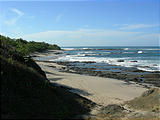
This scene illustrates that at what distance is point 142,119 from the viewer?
291 inches

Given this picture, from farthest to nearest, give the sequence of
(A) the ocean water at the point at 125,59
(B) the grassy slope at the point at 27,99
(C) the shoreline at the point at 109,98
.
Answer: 1. (A) the ocean water at the point at 125,59
2. (C) the shoreline at the point at 109,98
3. (B) the grassy slope at the point at 27,99

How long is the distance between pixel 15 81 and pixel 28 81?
0.74 meters

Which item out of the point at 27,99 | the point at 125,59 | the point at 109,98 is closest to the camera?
the point at 27,99

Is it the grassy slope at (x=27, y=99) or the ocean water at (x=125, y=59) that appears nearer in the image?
the grassy slope at (x=27, y=99)

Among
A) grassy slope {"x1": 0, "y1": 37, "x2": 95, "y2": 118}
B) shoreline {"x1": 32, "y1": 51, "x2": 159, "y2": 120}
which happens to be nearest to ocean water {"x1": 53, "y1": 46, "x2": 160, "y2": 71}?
shoreline {"x1": 32, "y1": 51, "x2": 159, "y2": 120}

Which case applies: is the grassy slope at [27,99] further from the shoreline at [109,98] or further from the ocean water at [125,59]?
the ocean water at [125,59]

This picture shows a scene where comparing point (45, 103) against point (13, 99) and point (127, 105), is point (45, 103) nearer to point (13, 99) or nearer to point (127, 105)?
point (13, 99)

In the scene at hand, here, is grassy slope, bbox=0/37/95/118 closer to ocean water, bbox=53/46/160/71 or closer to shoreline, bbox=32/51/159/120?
shoreline, bbox=32/51/159/120

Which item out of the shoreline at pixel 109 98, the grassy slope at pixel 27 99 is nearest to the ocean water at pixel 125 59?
the shoreline at pixel 109 98

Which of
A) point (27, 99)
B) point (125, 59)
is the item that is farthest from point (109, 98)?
point (125, 59)

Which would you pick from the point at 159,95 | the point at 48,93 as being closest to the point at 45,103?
the point at 48,93

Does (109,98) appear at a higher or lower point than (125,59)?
lower

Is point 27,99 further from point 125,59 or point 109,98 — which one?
point 125,59

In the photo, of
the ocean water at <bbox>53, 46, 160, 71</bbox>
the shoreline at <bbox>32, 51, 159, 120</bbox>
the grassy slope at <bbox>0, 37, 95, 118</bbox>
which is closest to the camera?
the grassy slope at <bbox>0, 37, 95, 118</bbox>
